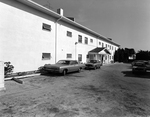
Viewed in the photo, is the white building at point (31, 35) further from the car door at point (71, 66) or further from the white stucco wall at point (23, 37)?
the car door at point (71, 66)

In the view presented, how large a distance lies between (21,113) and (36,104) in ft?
2.18

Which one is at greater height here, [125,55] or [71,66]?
[125,55]

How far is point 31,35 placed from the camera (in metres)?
9.95

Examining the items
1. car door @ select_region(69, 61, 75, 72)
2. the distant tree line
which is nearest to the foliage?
car door @ select_region(69, 61, 75, 72)

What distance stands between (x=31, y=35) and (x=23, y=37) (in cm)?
86

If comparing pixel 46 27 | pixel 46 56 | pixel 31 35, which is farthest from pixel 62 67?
pixel 46 27

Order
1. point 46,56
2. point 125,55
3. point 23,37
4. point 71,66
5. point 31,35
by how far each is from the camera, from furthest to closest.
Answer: point 125,55 < point 46,56 < point 71,66 < point 31,35 < point 23,37

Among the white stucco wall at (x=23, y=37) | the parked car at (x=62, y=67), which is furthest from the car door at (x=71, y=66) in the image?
the white stucco wall at (x=23, y=37)

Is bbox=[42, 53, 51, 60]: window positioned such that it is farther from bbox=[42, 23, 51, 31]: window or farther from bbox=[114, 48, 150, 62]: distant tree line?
bbox=[114, 48, 150, 62]: distant tree line

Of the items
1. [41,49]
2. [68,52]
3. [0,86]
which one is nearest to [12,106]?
[0,86]

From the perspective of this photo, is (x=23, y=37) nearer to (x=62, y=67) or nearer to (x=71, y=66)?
(x=62, y=67)

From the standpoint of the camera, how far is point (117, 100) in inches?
167

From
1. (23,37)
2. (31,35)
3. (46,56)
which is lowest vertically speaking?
(46,56)

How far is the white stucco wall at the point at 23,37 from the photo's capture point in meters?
8.16
